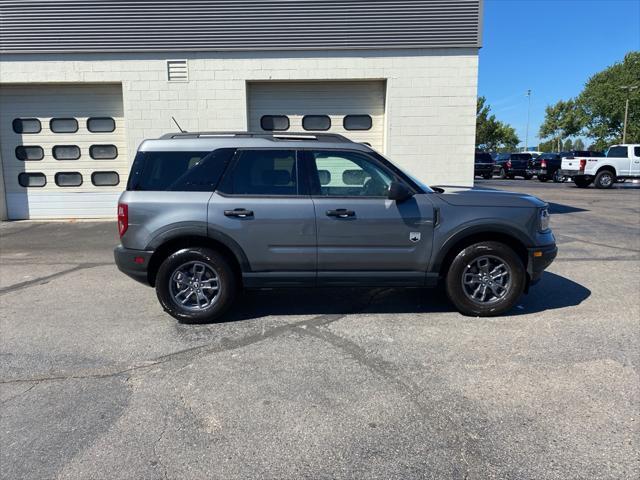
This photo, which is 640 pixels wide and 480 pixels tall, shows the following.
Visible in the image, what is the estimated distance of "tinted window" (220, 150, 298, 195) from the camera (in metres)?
4.61

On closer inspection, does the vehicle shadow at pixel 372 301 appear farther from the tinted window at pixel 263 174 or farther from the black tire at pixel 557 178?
the black tire at pixel 557 178

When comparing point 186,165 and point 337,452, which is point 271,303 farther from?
point 337,452

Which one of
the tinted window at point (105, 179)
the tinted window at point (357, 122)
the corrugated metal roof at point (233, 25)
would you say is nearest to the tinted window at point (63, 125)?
the tinted window at point (105, 179)

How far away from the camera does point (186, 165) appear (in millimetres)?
4645

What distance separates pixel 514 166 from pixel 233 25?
2540 centimetres

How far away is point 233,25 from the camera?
10.4 m

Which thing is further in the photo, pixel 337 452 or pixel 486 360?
pixel 486 360

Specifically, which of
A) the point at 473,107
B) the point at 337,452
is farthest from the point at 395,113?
the point at 337,452

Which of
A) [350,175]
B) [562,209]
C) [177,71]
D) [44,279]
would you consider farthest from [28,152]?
[562,209]

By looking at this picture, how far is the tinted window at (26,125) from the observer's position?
1120 cm

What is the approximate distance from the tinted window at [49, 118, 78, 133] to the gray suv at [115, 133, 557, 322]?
7941mm

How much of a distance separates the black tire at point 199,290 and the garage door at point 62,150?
7.65 m

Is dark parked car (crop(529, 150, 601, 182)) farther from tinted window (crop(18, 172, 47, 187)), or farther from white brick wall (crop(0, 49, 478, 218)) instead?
tinted window (crop(18, 172, 47, 187))

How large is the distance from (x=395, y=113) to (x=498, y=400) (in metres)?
8.46
